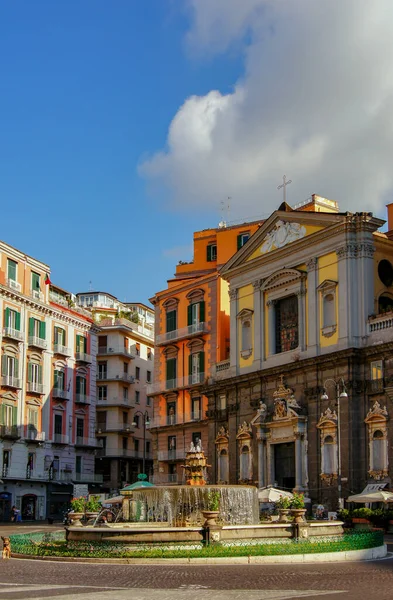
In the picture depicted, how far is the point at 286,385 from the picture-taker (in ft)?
162

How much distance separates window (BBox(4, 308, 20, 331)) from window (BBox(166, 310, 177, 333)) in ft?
33.1

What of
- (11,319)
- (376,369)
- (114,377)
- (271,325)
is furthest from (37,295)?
(376,369)

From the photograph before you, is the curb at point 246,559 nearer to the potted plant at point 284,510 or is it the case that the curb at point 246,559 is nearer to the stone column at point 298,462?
the potted plant at point 284,510

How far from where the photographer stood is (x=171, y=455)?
60219 millimetres

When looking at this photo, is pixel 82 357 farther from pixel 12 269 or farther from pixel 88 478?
pixel 12 269

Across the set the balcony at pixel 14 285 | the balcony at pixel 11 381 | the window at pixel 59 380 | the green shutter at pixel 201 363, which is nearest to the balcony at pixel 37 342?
the window at pixel 59 380

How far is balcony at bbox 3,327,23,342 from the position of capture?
6031cm

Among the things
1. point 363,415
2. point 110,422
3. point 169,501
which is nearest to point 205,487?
point 169,501

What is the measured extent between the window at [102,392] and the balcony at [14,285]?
17.0 meters

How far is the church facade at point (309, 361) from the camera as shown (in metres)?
43.8

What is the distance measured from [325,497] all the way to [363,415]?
4.57 m

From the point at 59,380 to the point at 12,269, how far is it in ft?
32.1

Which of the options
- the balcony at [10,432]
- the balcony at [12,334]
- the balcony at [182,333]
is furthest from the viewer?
Result: the balcony at [12,334]

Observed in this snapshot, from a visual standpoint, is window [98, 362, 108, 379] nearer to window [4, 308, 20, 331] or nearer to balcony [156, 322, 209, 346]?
balcony [156, 322, 209, 346]
